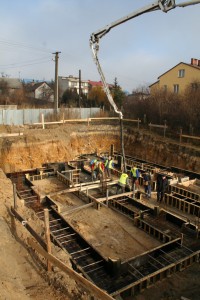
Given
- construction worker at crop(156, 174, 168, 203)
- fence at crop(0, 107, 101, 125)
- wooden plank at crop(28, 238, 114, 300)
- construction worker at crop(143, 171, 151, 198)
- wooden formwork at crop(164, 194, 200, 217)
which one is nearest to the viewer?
wooden plank at crop(28, 238, 114, 300)

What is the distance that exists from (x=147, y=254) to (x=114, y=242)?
1.61m

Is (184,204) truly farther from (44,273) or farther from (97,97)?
(97,97)

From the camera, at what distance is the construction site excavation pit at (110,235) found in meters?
6.36

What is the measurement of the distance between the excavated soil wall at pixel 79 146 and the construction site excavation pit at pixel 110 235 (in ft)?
6.75

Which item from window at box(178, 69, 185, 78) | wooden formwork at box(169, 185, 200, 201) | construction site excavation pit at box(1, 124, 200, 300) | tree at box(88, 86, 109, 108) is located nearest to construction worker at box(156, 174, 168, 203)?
construction site excavation pit at box(1, 124, 200, 300)

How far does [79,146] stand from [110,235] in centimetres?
1262

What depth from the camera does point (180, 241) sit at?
9.07 metres

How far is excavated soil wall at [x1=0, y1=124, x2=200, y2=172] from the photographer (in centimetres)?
1816

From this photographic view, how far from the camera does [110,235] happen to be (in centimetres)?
1004

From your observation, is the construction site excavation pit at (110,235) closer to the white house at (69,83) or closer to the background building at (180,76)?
the background building at (180,76)

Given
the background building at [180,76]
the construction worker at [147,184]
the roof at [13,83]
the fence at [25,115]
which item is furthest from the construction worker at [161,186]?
the roof at [13,83]

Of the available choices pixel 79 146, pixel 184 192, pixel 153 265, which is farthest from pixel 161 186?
pixel 79 146

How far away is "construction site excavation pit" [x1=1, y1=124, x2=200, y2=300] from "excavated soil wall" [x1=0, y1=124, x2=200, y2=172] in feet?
6.75

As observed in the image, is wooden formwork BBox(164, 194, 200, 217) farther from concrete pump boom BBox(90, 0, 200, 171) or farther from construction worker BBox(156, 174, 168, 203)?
concrete pump boom BBox(90, 0, 200, 171)
